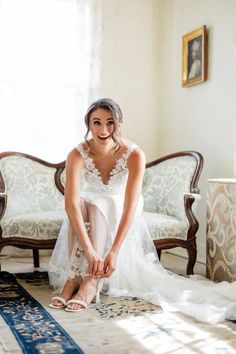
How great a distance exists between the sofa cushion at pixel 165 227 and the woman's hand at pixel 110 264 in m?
0.75

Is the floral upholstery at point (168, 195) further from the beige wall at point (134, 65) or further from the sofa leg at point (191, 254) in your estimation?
the beige wall at point (134, 65)

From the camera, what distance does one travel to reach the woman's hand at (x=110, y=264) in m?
2.69

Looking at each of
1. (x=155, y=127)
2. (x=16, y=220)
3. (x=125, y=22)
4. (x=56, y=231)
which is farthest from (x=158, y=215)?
(x=125, y=22)

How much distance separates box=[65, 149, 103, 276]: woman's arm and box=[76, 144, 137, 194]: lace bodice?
0.04 metres

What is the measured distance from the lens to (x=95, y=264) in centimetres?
266

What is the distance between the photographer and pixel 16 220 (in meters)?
3.39

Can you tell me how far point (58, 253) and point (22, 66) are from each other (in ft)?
6.79

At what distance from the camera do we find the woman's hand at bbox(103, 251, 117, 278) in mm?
2691

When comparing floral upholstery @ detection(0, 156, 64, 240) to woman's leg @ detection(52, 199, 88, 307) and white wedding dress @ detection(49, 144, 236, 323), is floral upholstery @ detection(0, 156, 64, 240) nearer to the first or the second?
white wedding dress @ detection(49, 144, 236, 323)

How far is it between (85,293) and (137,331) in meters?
0.52

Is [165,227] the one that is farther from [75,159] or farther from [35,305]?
[35,305]

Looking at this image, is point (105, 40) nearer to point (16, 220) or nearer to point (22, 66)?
point (22, 66)

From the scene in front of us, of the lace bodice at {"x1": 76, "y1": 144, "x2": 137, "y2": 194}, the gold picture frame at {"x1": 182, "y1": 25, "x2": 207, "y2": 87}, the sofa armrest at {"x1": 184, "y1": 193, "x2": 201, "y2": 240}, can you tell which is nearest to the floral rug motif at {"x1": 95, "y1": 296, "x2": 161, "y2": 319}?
the lace bodice at {"x1": 76, "y1": 144, "x2": 137, "y2": 194}

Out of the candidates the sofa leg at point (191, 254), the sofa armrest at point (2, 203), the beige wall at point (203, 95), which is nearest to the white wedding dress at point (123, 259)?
the sofa leg at point (191, 254)
